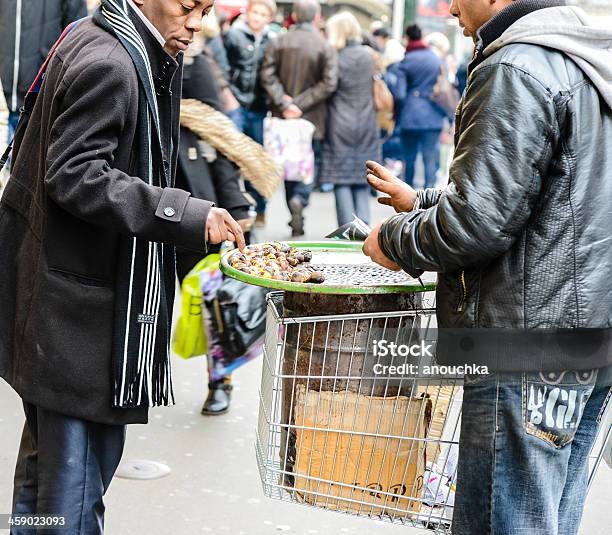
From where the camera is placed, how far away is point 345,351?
274 centimetres

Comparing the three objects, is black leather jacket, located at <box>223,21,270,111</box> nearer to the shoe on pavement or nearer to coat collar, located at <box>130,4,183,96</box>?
the shoe on pavement

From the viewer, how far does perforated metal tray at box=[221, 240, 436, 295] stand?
262cm

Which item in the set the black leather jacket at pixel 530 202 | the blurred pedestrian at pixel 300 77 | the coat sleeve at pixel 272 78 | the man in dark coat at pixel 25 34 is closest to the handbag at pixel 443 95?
the blurred pedestrian at pixel 300 77

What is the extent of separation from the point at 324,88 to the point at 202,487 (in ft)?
20.8

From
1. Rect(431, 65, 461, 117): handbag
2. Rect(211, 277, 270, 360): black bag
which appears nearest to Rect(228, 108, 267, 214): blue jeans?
Rect(431, 65, 461, 117): handbag

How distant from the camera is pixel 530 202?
2.36m

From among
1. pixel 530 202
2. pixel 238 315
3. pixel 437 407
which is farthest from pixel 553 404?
pixel 238 315

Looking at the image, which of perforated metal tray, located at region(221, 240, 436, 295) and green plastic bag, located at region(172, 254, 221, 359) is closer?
perforated metal tray, located at region(221, 240, 436, 295)

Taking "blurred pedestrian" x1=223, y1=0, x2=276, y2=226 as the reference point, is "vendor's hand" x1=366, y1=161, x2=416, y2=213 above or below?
below

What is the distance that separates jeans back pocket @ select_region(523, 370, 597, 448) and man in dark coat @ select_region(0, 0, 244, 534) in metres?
0.88

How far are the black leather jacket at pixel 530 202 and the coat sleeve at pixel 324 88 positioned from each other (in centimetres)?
785

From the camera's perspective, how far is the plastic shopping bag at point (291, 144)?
9758 millimetres

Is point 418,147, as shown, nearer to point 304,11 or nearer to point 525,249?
point 304,11

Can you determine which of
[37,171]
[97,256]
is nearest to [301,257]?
[97,256]
